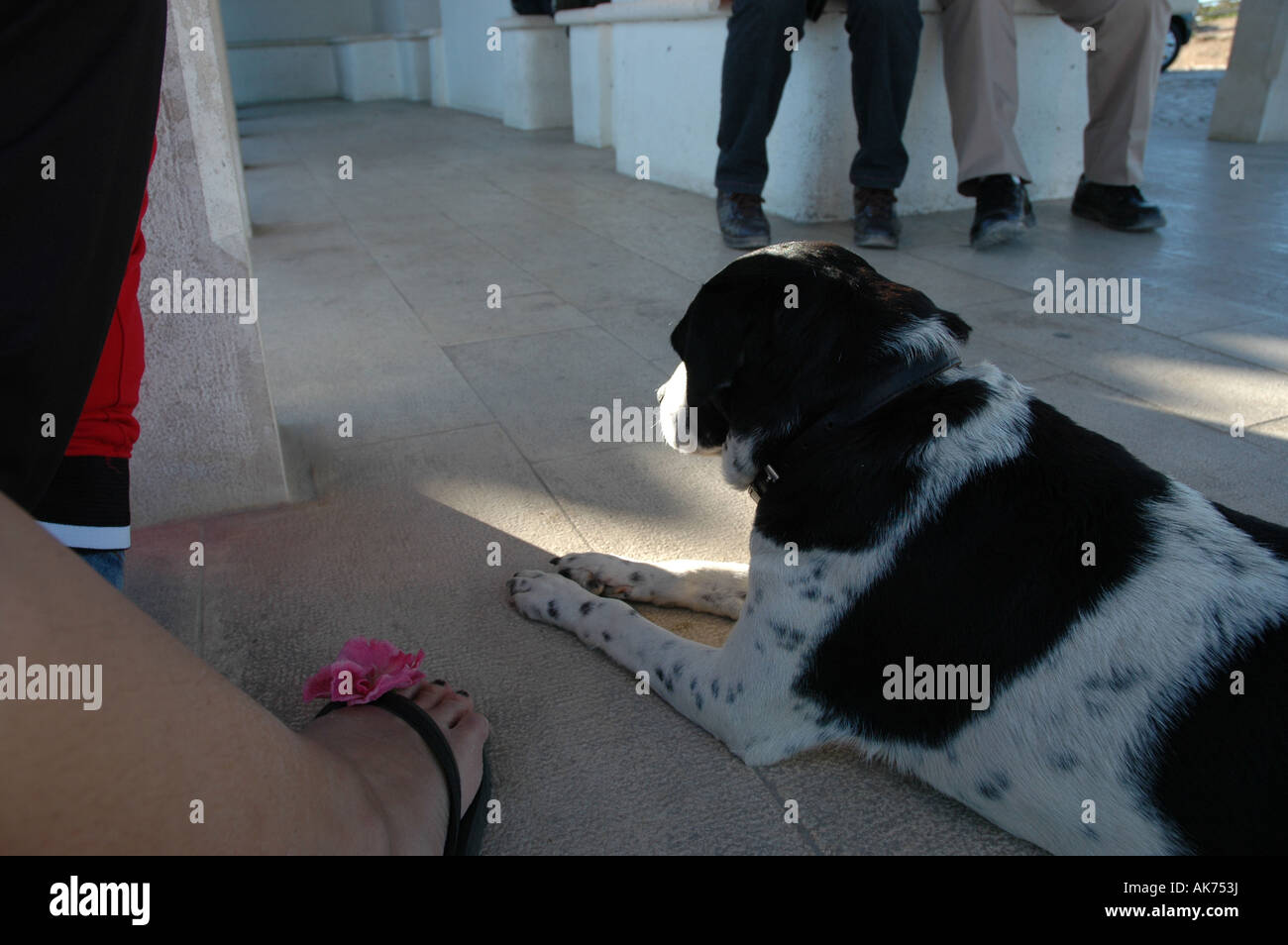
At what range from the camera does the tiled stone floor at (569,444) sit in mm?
1529

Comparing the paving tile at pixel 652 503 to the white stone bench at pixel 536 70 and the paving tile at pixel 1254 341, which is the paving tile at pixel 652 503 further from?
the white stone bench at pixel 536 70

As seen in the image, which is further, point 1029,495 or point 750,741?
point 750,741

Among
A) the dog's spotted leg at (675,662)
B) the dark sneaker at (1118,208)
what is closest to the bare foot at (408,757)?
the dog's spotted leg at (675,662)

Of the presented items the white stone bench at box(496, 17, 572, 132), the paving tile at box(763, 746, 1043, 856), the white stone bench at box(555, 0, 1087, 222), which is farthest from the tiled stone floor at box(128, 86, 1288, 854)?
the white stone bench at box(496, 17, 572, 132)

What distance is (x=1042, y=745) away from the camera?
130 cm

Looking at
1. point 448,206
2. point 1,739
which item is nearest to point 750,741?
point 1,739

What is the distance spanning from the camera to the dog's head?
4.96ft

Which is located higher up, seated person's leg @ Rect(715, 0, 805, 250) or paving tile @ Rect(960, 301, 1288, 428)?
seated person's leg @ Rect(715, 0, 805, 250)

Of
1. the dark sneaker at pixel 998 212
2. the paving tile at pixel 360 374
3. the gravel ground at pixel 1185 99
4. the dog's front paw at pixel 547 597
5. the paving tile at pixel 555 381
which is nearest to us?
the dog's front paw at pixel 547 597

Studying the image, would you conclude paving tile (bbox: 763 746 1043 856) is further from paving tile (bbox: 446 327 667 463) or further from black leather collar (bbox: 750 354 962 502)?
paving tile (bbox: 446 327 667 463)

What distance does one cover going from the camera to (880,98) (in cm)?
457

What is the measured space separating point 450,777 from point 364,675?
0.94 ft

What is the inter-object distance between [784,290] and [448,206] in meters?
5.13
